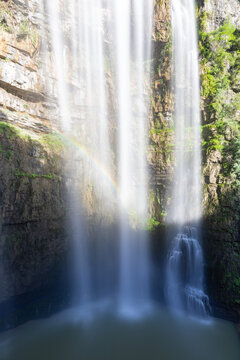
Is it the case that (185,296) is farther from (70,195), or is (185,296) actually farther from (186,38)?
(186,38)

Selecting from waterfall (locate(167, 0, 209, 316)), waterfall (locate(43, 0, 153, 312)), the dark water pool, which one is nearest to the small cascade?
waterfall (locate(167, 0, 209, 316))

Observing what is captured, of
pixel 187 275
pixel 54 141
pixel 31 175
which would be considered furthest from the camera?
pixel 54 141

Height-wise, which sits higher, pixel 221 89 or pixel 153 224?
pixel 221 89

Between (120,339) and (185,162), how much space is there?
877 cm

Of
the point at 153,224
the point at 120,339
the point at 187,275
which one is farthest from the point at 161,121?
the point at 120,339

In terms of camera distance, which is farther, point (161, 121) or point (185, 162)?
point (161, 121)

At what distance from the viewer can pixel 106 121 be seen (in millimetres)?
12141

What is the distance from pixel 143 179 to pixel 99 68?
23.1ft

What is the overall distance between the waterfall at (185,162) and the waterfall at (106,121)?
1.69m

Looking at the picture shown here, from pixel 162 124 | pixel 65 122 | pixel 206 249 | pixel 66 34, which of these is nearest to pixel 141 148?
pixel 162 124

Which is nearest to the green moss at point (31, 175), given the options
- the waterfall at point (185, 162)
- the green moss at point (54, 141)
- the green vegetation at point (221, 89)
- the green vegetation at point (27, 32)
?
the green moss at point (54, 141)

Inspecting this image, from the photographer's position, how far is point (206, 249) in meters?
9.59

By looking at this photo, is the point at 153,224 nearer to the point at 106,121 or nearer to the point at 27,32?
the point at 106,121

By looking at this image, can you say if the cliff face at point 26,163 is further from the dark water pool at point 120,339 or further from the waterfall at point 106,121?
the dark water pool at point 120,339
